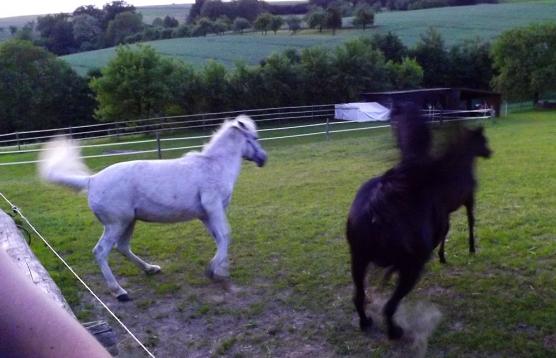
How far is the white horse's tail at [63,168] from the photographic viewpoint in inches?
241

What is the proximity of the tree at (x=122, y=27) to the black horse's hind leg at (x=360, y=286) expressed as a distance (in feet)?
255

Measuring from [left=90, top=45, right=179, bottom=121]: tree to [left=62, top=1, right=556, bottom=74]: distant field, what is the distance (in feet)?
69.4

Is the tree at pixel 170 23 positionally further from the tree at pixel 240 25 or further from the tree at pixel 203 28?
the tree at pixel 240 25

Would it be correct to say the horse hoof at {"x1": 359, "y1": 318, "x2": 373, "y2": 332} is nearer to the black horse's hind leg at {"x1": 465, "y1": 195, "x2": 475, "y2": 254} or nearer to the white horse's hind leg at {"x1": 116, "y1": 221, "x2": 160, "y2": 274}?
the black horse's hind leg at {"x1": 465, "y1": 195, "x2": 475, "y2": 254}

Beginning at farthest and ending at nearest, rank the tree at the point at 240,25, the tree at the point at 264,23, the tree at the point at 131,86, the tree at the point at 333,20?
the tree at the point at 240,25, the tree at the point at 264,23, the tree at the point at 333,20, the tree at the point at 131,86

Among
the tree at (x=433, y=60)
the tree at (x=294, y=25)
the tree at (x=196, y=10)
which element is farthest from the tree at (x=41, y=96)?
the tree at (x=196, y=10)

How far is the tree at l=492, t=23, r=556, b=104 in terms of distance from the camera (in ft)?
141

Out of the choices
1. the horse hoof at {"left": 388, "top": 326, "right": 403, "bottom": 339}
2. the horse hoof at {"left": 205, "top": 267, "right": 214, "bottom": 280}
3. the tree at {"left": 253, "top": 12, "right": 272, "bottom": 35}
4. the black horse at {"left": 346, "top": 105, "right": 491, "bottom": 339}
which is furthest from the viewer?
the tree at {"left": 253, "top": 12, "right": 272, "bottom": 35}

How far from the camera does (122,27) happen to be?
81.6 m

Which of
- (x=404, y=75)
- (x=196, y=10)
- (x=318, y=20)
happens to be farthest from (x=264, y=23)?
(x=404, y=75)

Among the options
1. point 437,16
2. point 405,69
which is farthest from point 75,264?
point 437,16

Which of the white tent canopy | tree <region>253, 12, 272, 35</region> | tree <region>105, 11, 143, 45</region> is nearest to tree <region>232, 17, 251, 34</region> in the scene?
tree <region>253, 12, 272, 35</region>

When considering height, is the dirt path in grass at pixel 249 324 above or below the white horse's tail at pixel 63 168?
below

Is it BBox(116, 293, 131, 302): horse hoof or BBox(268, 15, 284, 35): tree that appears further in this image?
BBox(268, 15, 284, 35): tree
